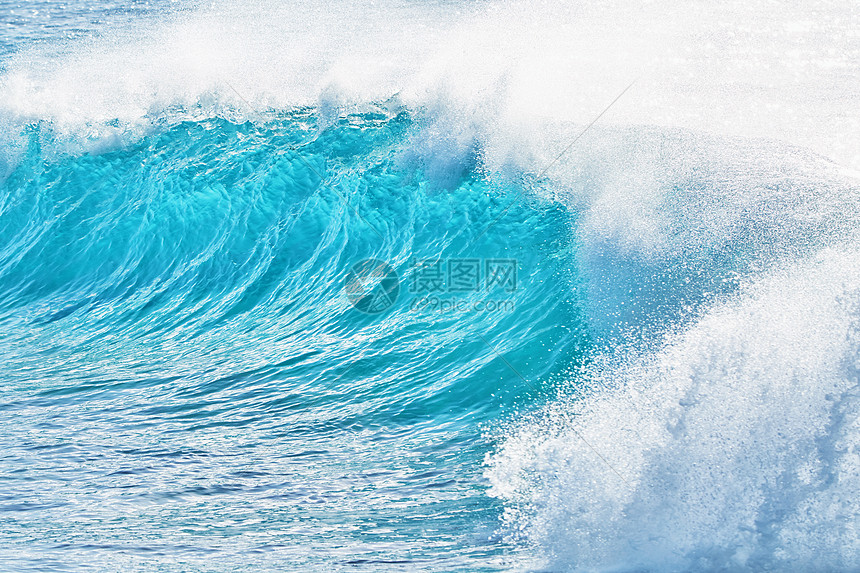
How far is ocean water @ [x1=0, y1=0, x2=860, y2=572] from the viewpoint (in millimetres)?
4086

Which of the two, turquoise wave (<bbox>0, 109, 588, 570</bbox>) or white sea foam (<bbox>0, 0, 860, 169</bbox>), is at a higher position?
white sea foam (<bbox>0, 0, 860, 169</bbox>)

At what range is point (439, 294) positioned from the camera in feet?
21.7

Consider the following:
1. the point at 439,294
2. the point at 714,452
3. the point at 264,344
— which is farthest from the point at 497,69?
the point at 714,452

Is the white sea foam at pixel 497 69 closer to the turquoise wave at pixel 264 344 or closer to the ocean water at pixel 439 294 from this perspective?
the ocean water at pixel 439 294

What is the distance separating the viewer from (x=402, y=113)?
832 cm

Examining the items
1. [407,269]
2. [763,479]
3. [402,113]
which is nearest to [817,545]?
[763,479]

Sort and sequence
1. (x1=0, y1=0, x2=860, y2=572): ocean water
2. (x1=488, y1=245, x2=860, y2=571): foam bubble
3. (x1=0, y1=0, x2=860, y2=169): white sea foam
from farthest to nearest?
(x1=0, y1=0, x2=860, y2=169): white sea foam
(x1=0, y1=0, x2=860, y2=572): ocean water
(x1=488, y1=245, x2=860, y2=571): foam bubble

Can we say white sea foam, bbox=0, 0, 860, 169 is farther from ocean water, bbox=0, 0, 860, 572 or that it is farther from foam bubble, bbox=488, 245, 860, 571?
foam bubble, bbox=488, 245, 860, 571

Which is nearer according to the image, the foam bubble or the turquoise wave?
the foam bubble

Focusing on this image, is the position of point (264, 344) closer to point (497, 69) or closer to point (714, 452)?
point (714, 452)

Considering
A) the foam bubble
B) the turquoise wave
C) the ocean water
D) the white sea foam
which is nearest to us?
the foam bubble

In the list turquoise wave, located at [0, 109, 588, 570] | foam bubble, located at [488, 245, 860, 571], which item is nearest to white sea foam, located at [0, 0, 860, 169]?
turquoise wave, located at [0, 109, 588, 570]

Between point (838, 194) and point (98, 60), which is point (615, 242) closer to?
point (838, 194)

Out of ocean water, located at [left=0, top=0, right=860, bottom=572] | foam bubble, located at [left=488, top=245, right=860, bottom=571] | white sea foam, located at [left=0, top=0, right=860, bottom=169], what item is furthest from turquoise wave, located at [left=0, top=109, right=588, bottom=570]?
white sea foam, located at [left=0, top=0, right=860, bottom=169]
